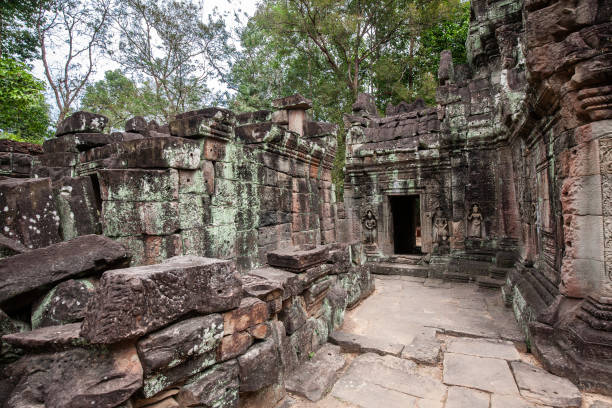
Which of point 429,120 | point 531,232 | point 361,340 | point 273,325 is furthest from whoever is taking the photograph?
point 429,120

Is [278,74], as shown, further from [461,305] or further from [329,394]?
[329,394]

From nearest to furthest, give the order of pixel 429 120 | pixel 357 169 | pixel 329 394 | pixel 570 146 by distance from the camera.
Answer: pixel 329 394 → pixel 570 146 → pixel 429 120 → pixel 357 169

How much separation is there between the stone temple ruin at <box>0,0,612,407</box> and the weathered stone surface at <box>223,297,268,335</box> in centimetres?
2

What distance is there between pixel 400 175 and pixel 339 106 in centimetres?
965

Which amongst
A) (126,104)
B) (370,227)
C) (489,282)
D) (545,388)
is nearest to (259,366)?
(545,388)

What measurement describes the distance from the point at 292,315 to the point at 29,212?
2.28m

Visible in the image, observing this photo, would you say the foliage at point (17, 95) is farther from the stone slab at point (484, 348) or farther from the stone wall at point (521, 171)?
the stone slab at point (484, 348)

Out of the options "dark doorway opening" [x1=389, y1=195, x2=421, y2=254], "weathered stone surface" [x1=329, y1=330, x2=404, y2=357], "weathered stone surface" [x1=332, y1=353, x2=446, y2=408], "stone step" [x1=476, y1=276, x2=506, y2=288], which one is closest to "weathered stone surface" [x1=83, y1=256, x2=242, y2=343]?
"weathered stone surface" [x1=332, y1=353, x2=446, y2=408]

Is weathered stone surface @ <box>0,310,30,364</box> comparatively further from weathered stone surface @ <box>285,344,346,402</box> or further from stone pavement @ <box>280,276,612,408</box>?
weathered stone surface @ <box>285,344,346,402</box>

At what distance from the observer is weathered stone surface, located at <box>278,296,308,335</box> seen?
3.01 meters

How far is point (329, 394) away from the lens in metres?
2.83

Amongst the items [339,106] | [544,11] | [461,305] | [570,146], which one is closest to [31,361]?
[570,146]

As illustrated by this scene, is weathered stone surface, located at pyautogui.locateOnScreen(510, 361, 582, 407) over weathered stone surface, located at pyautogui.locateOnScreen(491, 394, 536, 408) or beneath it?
over

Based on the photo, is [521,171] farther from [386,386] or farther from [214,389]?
[214,389]
